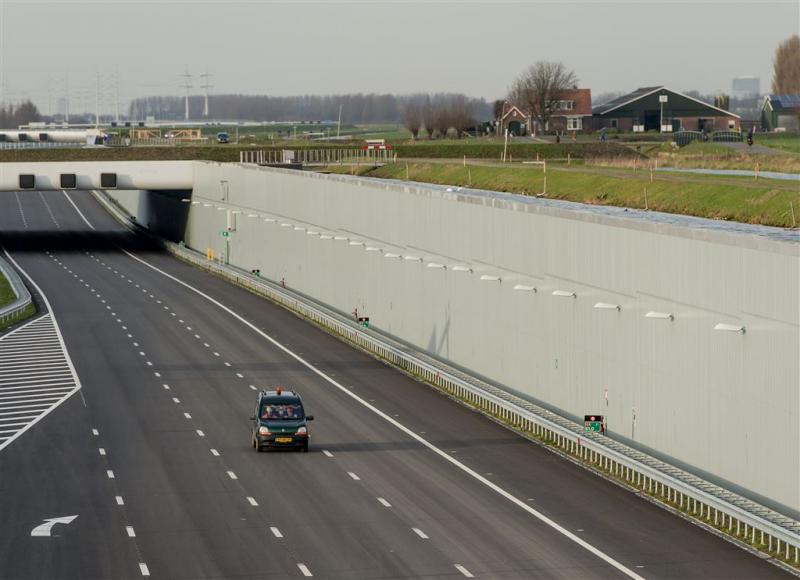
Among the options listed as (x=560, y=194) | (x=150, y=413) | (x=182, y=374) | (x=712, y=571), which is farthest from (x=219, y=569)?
(x=560, y=194)

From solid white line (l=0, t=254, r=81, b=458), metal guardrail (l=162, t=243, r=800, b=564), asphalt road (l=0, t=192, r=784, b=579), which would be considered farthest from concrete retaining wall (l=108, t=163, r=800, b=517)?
solid white line (l=0, t=254, r=81, b=458)

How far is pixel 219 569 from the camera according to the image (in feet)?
105

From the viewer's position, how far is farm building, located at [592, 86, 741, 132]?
16862 centimetres

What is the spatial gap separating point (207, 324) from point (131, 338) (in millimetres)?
5691

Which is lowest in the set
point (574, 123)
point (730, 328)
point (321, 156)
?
point (730, 328)

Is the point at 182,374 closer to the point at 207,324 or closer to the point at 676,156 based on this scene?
the point at 207,324

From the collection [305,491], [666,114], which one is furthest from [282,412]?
[666,114]

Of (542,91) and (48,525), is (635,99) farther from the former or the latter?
(48,525)

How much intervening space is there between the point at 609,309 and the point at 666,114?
4987 inches

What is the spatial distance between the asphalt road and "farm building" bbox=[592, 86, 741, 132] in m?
108

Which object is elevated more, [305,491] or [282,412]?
[282,412]

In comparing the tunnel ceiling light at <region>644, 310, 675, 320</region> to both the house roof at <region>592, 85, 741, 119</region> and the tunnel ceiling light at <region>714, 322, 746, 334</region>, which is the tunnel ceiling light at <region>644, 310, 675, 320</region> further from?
the house roof at <region>592, 85, 741, 119</region>

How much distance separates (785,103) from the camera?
168 meters

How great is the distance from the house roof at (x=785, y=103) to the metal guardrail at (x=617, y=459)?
106567 millimetres
